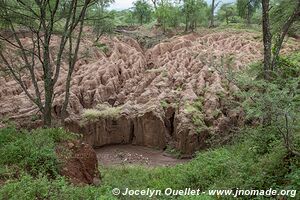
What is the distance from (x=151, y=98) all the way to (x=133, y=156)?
3.94 m

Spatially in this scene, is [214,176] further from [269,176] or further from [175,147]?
[175,147]

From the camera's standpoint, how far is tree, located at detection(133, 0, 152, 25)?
39.7 m

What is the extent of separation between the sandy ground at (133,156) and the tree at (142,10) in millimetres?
25919

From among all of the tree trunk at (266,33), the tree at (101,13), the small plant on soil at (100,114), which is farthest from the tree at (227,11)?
the tree trunk at (266,33)

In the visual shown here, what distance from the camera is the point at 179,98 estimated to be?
18344 millimetres

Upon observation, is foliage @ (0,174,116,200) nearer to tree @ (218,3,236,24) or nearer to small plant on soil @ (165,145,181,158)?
small plant on soil @ (165,145,181,158)

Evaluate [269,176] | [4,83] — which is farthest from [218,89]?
[4,83]

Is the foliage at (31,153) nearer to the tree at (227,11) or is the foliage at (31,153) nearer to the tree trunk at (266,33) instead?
the tree trunk at (266,33)

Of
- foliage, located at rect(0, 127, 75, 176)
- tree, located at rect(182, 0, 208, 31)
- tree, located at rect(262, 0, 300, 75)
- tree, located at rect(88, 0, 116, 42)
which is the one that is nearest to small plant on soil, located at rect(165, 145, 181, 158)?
tree, located at rect(88, 0, 116, 42)

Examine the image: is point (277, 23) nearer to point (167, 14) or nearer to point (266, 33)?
point (266, 33)

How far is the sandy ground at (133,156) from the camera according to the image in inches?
583

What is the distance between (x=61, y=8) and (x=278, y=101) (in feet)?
27.1

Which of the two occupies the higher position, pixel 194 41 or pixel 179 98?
pixel 194 41

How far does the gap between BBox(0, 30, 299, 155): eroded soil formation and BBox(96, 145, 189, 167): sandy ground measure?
460mm
